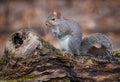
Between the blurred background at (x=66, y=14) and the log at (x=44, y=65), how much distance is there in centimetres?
403

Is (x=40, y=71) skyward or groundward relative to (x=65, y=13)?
groundward

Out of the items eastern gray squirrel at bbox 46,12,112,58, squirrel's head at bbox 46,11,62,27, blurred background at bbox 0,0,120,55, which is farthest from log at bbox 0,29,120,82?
blurred background at bbox 0,0,120,55

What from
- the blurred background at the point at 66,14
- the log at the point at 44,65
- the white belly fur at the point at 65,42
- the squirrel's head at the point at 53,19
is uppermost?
the blurred background at the point at 66,14

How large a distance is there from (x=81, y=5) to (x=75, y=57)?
5.53 metres

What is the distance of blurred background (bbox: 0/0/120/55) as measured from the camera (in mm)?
8375

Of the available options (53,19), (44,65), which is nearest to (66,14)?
(53,19)

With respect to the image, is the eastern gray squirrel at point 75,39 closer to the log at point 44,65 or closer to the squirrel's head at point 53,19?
the squirrel's head at point 53,19

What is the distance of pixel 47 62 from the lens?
3.82 m

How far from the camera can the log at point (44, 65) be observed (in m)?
3.76

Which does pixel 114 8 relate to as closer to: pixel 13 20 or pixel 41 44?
pixel 13 20

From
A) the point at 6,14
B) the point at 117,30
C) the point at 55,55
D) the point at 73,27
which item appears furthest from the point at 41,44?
the point at 6,14

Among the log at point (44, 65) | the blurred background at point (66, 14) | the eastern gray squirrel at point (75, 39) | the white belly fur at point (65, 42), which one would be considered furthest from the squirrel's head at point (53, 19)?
the blurred background at point (66, 14)

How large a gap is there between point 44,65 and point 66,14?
5.37m

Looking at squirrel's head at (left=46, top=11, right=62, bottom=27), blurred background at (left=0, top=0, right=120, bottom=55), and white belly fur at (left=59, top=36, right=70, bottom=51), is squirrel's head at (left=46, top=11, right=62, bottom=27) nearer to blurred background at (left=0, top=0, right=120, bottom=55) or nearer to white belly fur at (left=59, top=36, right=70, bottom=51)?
white belly fur at (left=59, top=36, right=70, bottom=51)
